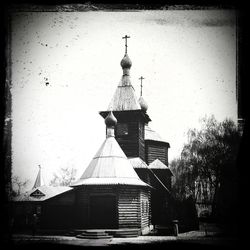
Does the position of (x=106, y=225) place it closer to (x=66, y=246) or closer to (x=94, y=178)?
(x=94, y=178)

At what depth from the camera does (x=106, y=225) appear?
64.7 feet

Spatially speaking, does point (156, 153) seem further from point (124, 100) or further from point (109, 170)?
point (109, 170)

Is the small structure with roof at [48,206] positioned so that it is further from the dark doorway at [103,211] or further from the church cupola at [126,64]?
the church cupola at [126,64]

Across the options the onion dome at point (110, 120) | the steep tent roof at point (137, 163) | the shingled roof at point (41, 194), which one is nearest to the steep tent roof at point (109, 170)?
the onion dome at point (110, 120)

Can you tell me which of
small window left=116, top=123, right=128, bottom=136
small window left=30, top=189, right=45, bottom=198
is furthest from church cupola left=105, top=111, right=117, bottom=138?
small window left=30, top=189, right=45, bottom=198

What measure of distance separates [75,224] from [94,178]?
305cm

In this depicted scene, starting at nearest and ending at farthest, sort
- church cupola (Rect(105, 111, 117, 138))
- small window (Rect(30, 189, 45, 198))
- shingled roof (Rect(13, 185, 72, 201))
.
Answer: shingled roof (Rect(13, 185, 72, 201)) < small window (Rect(30, 189, 45, 198)) < church cupola (Rect(105, 111, 117, 138))

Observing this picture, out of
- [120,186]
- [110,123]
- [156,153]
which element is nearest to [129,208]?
[120,186]

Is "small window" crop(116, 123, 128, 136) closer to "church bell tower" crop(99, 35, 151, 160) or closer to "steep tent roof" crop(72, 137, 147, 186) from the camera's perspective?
"church bell tower" crop(99, 35, 151, 160)

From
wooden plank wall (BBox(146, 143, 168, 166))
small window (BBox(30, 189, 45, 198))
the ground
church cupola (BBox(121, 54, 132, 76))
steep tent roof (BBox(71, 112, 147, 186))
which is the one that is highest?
church cupola (BBox(121, 54, 132, 76))

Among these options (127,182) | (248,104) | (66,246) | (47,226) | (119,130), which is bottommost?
(47,226)

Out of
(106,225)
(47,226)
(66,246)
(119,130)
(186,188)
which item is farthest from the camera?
(186,188)

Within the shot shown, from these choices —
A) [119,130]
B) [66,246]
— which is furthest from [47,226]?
[66,246]

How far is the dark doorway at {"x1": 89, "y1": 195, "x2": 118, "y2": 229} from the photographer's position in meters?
19.6
